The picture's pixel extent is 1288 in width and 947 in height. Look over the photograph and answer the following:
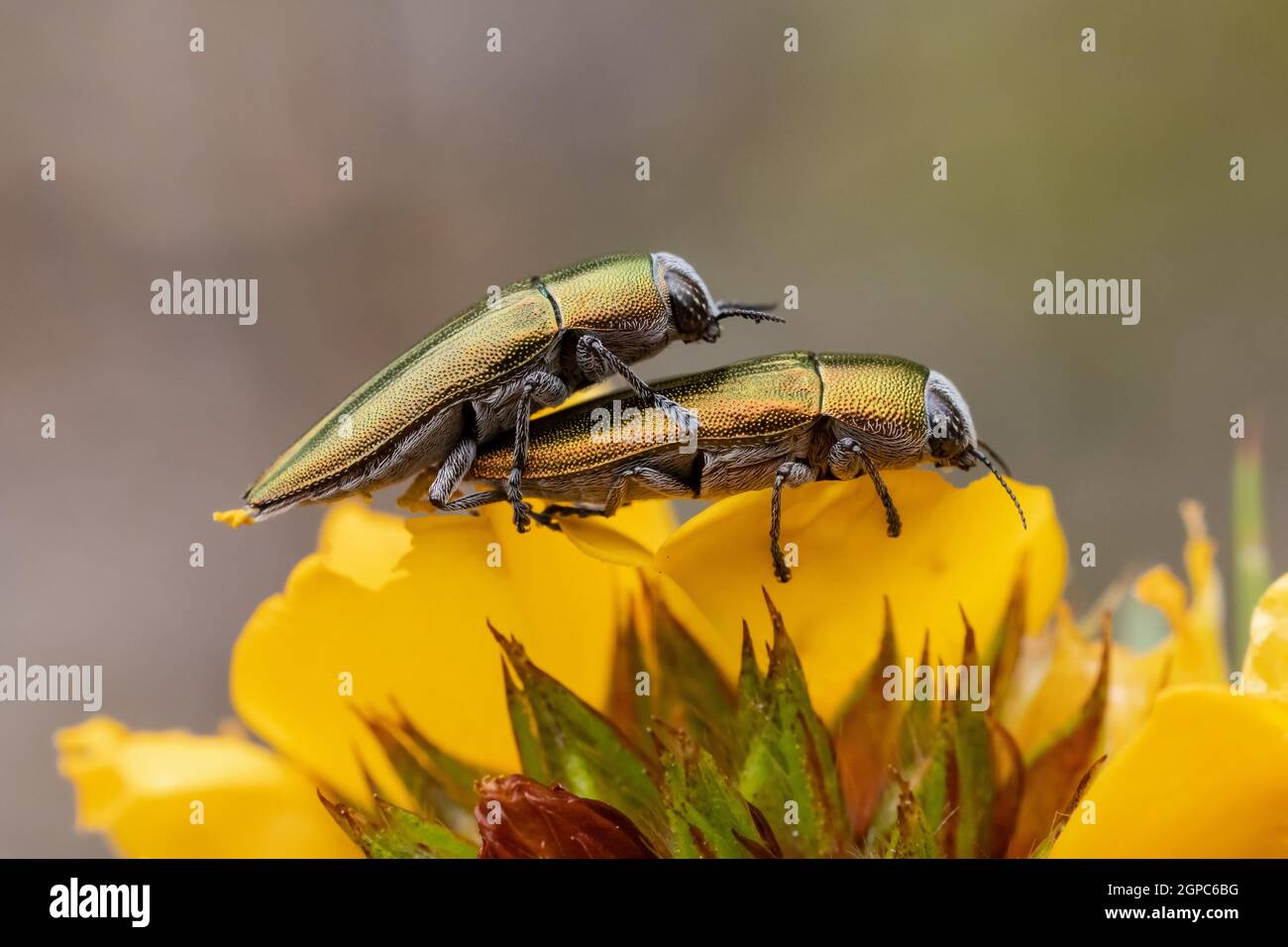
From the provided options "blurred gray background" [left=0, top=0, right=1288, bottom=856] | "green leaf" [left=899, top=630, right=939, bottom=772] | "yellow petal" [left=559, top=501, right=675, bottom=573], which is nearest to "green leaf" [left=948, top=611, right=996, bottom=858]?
"green leaf" [left=899, top=630, right=939, bottom=772]

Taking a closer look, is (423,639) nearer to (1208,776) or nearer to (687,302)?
(687,302)

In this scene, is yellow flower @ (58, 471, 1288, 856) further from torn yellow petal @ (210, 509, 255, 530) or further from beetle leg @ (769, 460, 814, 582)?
torn yellow petal @ (210, 509, 255, 530)

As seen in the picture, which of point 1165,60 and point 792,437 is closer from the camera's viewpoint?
point 792,437

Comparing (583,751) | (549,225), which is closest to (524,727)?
(583,751)

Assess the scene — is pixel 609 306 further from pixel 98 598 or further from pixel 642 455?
pixel 98 598
